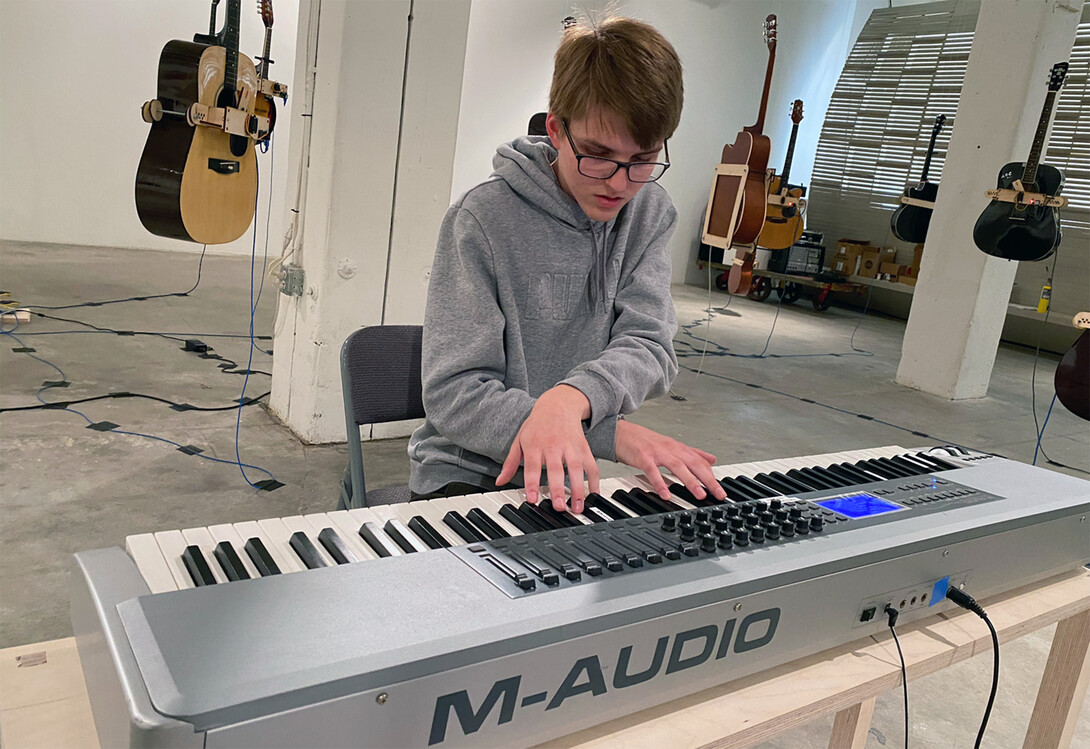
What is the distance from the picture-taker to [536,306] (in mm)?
1293

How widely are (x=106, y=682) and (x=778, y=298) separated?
382 inches

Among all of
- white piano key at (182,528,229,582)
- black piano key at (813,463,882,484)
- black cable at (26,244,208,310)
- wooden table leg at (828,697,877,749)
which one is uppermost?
black piano key at (813,463,882,484)

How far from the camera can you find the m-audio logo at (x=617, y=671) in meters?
0.61

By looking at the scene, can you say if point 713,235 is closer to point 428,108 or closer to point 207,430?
point 428,108

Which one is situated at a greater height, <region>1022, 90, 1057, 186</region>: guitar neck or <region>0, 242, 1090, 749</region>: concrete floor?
<region>1022, 90, 1057, 186</region>: guitar neck

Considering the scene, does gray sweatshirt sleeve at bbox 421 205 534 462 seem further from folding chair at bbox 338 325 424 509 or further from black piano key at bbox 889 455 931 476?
black piano key at bbox 889 455 931 476

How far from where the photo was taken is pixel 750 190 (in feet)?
16.5

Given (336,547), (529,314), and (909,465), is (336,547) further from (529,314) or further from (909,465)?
(909,465)

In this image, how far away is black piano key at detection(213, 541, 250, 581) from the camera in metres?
0.69

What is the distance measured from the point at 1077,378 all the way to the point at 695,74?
6528 mm

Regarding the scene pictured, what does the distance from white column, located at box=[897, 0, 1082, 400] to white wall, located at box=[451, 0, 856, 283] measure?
3.78 m

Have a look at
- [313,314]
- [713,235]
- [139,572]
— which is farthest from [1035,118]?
[139,572]

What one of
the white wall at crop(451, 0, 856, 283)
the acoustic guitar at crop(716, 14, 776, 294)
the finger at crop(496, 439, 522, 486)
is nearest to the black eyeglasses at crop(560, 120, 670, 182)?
the finger at crop(496, 439, 522, 486)

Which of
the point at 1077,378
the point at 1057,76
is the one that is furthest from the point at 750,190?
the point at 1077,378
